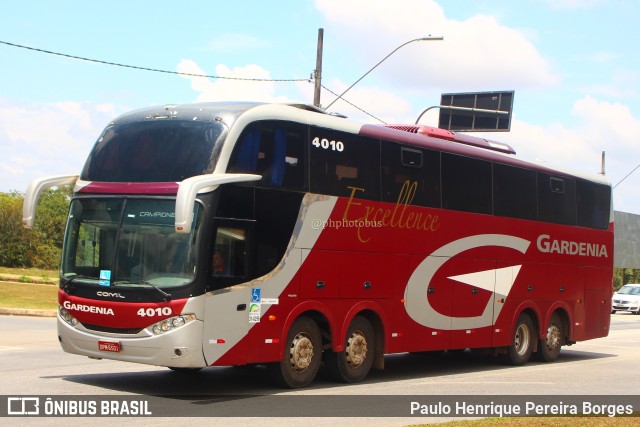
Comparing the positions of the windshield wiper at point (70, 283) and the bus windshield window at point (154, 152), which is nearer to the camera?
the bus windshield window at point (154, 152)

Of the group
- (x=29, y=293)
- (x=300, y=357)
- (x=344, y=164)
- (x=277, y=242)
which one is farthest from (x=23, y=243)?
(x=277, y=242)

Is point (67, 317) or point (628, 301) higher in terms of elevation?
point (67, 317)

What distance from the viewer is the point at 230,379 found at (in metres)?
14.6

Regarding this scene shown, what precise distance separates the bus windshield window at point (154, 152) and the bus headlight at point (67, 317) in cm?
180

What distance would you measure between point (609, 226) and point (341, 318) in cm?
1044

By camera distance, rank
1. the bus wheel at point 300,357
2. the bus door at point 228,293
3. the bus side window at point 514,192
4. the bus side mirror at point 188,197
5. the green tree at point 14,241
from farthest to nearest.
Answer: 1. the green tree at point 14,241
2. the bus side window at point 514,192
3. the bus wheel at point 300,357
4. the bus door at point 228,293
5. the bus side mirror at point 188,197

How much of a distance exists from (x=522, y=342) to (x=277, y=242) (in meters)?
8.23

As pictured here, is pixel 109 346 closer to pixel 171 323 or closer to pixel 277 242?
pixel 171 323

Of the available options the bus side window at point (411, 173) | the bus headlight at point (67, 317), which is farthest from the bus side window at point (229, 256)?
the bus side window at point (411, 173)

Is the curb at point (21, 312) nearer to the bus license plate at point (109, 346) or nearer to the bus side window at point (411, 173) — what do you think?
the bus side window at point (411, 173)

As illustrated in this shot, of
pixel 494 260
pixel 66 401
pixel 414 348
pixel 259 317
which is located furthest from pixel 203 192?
pixel 494 260

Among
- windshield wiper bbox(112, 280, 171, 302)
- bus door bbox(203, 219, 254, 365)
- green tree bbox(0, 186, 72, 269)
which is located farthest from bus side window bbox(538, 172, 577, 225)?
green tree bbox(0, 186, 72, 269)

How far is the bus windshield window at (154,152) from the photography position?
12414 mm

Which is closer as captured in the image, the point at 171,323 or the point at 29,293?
the point at 171,323
